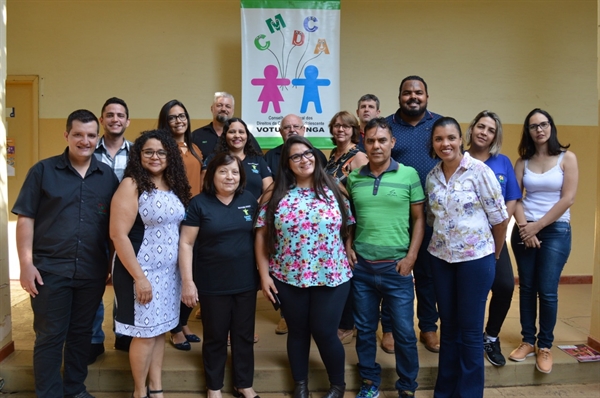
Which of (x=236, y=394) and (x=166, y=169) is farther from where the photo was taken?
(x=236, y=394)

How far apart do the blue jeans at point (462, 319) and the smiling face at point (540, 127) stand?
3.26 ft

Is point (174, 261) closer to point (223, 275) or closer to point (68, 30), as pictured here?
point (223, 275)

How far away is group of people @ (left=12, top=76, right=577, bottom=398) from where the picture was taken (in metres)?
2.45

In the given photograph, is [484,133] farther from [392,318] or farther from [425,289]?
[392,318]

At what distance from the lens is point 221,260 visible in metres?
2.54

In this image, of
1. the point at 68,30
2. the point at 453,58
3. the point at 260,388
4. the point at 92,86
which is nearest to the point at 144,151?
the point at 260,388

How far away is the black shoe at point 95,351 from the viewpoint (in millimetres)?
3010

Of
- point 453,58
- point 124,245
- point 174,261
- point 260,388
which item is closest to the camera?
point 124,245

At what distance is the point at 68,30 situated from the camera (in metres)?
4.80

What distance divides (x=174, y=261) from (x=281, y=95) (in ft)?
8.51

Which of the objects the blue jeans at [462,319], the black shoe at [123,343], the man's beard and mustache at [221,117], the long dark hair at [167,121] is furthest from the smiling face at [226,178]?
the black shoe at [123,343]

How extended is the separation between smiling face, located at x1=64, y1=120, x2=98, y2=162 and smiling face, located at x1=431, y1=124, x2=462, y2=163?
194 centimetres

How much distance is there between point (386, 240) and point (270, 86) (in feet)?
8.58

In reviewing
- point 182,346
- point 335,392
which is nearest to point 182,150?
point 182,346
